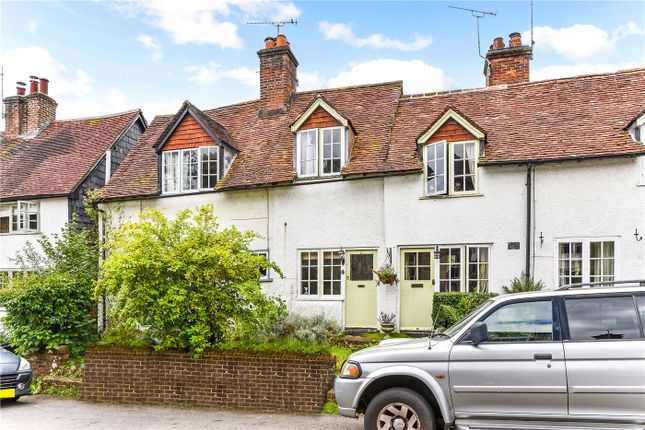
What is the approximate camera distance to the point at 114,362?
32.1ft

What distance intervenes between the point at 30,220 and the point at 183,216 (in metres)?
11.3

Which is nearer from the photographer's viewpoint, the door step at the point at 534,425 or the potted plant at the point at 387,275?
the door step at the point at 534,425

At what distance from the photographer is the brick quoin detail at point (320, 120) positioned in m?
15.0

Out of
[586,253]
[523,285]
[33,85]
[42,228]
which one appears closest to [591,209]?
[586,253]

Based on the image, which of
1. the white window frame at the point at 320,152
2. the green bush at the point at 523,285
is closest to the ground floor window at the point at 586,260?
the green bush at the point at 523,285

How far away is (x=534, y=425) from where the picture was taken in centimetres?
593

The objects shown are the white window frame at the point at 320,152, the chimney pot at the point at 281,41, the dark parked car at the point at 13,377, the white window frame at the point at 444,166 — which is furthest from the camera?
the chimney pot at the point at 281,41

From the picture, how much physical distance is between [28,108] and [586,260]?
23.0 meters

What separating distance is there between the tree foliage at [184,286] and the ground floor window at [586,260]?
7.67 m

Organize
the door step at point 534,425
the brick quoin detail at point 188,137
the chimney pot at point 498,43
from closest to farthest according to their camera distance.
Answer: the door step at point 534,425 < the brick quoin detail at point 188,137 < the chimney pot at point 498,43

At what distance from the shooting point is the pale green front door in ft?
46.6

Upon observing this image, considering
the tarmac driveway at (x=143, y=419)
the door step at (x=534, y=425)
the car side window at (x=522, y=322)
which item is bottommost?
the tarmac driveway at (x=143, y=419)

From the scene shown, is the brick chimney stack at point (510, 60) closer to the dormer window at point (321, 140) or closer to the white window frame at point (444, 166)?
the white window frame at point (444, 166)

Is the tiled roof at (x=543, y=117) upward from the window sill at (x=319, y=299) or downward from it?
upward
